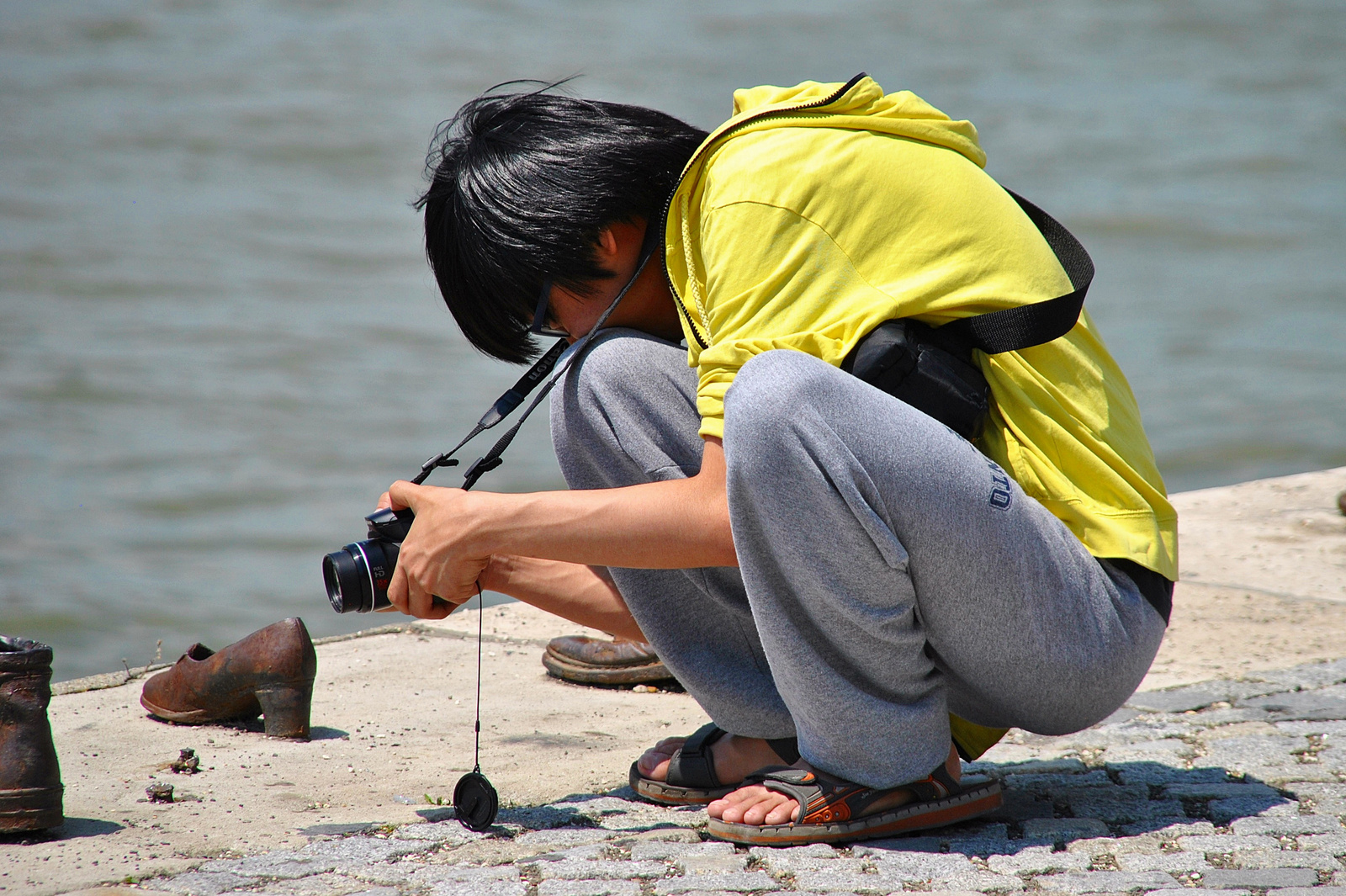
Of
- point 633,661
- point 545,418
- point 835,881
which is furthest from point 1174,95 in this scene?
point 835,881

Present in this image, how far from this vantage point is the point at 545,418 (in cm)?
798

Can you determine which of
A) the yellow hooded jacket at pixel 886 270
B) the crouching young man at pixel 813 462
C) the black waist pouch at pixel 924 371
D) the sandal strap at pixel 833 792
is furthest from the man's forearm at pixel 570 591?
the black waist pouch at pixel 924 371

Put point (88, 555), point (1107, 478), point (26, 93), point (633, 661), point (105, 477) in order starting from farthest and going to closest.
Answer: point (26, 93)
point (105, 477)
point (88, 555)
point (633, 661)
point (1107, 478)

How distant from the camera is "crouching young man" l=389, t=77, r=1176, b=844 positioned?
181 centimetres

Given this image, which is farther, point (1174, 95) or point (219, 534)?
point (1174, 95)

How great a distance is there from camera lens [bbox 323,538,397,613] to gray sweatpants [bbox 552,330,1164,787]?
0.40m

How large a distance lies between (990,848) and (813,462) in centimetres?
65

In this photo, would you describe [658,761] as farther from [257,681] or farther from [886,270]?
[886,270]

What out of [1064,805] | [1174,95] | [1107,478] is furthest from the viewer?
[1174,95]

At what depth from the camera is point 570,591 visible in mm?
2348

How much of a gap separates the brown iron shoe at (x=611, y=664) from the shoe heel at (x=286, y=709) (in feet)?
2.06

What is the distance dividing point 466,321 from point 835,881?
1.08 meters

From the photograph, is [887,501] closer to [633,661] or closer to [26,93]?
[633,661]

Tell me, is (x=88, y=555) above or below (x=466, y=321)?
below
